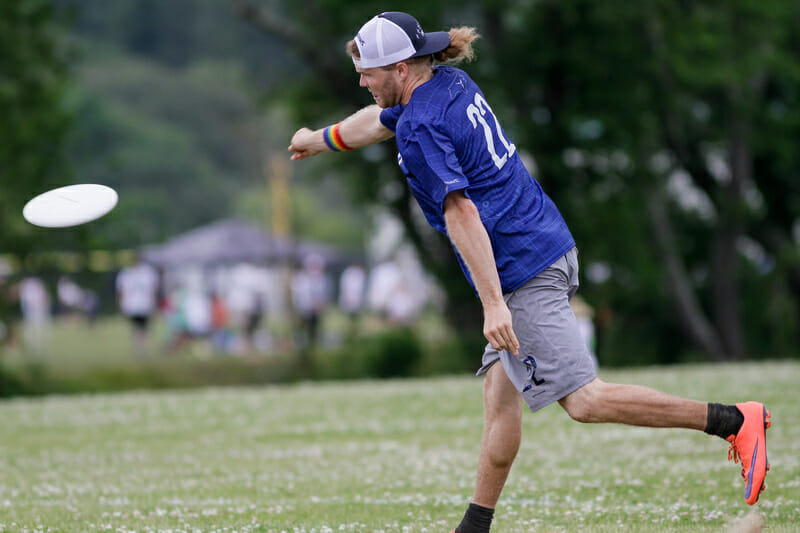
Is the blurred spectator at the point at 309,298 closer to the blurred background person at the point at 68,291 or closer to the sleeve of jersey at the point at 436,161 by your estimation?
the blurred background person at the point at 68,291

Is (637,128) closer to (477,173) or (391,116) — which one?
(391,116)

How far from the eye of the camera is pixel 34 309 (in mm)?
25734

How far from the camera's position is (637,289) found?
26531mm

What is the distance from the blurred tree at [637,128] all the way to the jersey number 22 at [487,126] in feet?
61.5

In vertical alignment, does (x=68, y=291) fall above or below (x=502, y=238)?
above

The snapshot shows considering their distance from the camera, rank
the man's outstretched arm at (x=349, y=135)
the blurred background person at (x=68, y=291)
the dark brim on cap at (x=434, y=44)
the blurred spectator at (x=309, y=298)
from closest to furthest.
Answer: the dark brim on cap at (x=434, y=44) → the man's outstretched arm at (x=349, y=135) → the blurred background person at (x=68, y=291) → the blurred spectator at (x=309, y=298)

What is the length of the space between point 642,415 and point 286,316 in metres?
21.9

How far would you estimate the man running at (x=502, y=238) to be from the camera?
4605 mm

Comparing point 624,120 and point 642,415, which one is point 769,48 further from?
point 642,415

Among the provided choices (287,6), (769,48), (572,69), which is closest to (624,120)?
(572,69)

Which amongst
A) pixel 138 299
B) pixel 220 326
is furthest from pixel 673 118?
pixel 138 299

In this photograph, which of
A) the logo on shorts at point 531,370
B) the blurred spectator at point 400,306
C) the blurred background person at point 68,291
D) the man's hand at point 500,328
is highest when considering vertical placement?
the blurred background person at point 68,291

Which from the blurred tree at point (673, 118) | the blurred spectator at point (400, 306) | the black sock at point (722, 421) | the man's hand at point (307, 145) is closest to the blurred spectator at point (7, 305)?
the blurred spectator at point (400, 306)

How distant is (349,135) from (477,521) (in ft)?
6.53
